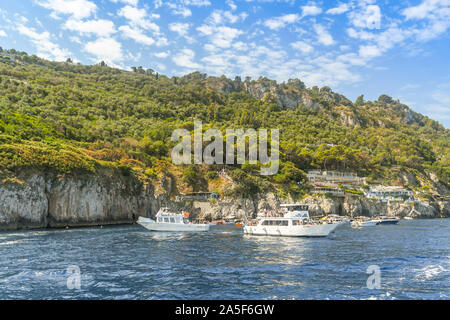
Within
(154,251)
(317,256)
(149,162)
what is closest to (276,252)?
(317,256)

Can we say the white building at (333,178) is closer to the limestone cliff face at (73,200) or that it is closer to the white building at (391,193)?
the white building at (391,193)

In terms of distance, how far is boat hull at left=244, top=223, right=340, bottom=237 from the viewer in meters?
48.3

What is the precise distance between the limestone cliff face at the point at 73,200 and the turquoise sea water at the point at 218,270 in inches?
798

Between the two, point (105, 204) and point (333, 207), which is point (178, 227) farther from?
point (333, 207)

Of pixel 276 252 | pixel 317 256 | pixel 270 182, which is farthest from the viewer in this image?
pixel 270 182

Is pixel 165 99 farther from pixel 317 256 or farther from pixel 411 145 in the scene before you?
pixel 317 256

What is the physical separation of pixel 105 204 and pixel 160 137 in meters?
48.4

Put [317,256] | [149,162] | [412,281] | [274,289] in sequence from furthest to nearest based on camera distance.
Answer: [149,162] < [317,256] < [412,281] < [274,289]

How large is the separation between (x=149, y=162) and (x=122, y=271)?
68694 mm

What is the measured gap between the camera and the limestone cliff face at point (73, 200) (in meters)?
55.1

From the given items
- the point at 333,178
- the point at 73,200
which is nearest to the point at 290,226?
the point at 73,200

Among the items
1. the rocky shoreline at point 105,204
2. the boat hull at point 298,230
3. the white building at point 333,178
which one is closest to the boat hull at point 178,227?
the boat hull at point 298,230
